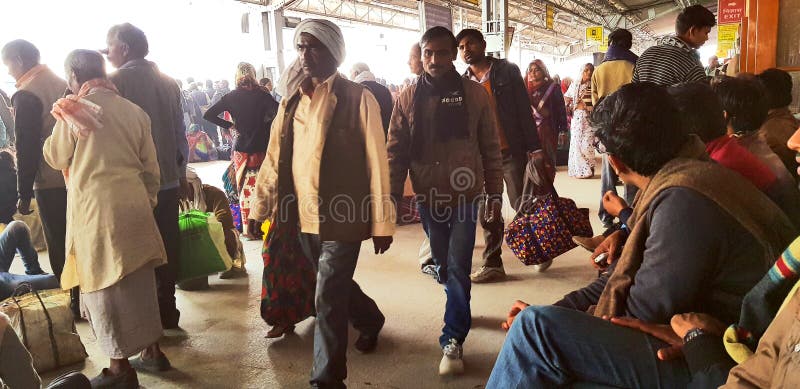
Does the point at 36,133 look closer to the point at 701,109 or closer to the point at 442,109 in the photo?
the point at 442,109

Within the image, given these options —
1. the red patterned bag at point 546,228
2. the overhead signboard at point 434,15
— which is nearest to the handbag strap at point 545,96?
the overhead signboard at point 434,15

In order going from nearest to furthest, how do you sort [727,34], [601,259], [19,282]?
[601,259]
[19,282]
[727,34]

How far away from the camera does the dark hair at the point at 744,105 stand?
104 inches

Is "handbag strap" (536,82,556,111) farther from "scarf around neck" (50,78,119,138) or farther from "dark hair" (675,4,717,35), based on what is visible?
"scarf around neck" (50,78,119,138)

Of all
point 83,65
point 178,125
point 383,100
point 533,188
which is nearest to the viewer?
point 83,65

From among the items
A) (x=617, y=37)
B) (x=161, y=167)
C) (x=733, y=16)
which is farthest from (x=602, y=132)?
(x=733, y=16)

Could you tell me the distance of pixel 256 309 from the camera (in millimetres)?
3691

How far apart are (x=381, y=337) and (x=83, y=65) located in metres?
1.99

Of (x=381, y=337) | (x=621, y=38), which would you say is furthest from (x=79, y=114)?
(x=621, y=38)

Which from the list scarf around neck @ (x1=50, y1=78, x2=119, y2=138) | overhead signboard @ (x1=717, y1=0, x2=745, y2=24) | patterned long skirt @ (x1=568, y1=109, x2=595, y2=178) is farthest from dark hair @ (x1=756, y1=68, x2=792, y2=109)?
overhead signboard @ (x1=717, y1=0, x2=745, y2=24)

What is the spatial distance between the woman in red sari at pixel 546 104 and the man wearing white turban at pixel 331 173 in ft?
13.9

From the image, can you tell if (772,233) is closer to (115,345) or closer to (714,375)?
(714,375)

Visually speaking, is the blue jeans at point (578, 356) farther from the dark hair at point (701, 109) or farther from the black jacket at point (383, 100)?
the black jacket at point (383, 100)

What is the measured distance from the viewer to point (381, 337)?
318 centimetres
